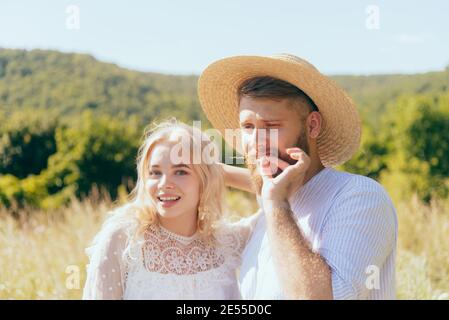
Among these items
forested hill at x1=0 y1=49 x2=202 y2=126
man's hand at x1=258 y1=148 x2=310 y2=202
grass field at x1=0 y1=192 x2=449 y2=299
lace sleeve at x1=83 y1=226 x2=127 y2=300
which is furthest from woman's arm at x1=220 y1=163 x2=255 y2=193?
forested hill at x1=0 y1=49 x2=202 y2=126

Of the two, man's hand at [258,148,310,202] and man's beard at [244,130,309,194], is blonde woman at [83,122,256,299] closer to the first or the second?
man's beard at [244,130,309,194]

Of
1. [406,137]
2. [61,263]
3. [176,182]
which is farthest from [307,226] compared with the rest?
[406,137]

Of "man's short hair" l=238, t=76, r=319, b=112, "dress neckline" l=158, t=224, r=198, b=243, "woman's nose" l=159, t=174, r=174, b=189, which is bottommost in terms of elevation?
"dress neckline" l=158, t=224, r=198, b=243

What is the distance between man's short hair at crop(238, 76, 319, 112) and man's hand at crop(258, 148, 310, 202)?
0.32 m

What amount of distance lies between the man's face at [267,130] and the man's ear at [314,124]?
4.4 inches

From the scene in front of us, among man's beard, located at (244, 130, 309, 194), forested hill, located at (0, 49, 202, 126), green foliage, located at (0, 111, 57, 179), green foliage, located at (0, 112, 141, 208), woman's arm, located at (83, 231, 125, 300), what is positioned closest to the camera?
woman's arm, located at (83, 231, 125, 300)

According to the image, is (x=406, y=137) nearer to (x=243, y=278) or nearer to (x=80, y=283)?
(x=80, y=283)

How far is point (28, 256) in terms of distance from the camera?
553cm

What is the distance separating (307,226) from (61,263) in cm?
357

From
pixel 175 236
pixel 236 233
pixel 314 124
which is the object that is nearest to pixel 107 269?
pixel 175 236

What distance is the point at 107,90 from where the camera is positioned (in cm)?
3347

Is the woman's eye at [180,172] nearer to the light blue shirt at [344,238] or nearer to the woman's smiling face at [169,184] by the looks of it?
the woman's smiling face at [169,184]

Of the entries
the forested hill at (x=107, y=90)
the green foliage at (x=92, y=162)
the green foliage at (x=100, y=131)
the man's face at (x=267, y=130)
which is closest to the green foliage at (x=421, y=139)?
the green foliage at (x=100, y=131)

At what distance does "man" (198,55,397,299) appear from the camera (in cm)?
206
